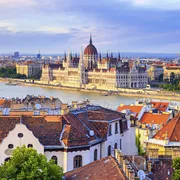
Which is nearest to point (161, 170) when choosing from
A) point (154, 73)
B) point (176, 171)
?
point (176, 171)

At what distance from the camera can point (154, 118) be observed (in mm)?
14953

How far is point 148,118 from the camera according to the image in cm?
1517

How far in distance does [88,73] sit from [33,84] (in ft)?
22.8

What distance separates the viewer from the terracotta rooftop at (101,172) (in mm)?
5910

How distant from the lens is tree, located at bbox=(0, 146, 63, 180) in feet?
19.8

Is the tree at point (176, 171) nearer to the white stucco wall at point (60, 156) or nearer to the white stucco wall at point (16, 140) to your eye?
the white stucco wall at point (60, 156)

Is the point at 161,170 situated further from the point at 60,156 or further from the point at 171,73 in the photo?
the point at 171,73

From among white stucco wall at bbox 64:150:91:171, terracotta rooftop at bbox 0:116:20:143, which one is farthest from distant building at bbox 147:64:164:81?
white stucco wall at bbox 64:150:91:171

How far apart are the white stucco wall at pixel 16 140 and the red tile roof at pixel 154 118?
6.50 m

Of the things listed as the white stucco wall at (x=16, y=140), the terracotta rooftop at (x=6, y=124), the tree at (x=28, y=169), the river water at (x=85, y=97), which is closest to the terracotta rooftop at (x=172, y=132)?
the white stucco wall at (x=16, y=140)

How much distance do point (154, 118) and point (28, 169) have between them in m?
9.19

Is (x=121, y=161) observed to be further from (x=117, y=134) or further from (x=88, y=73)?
(x=88, y=73)

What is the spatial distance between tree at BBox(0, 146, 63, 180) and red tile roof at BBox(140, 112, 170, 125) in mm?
8422

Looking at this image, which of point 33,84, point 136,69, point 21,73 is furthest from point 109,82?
point 21,73
